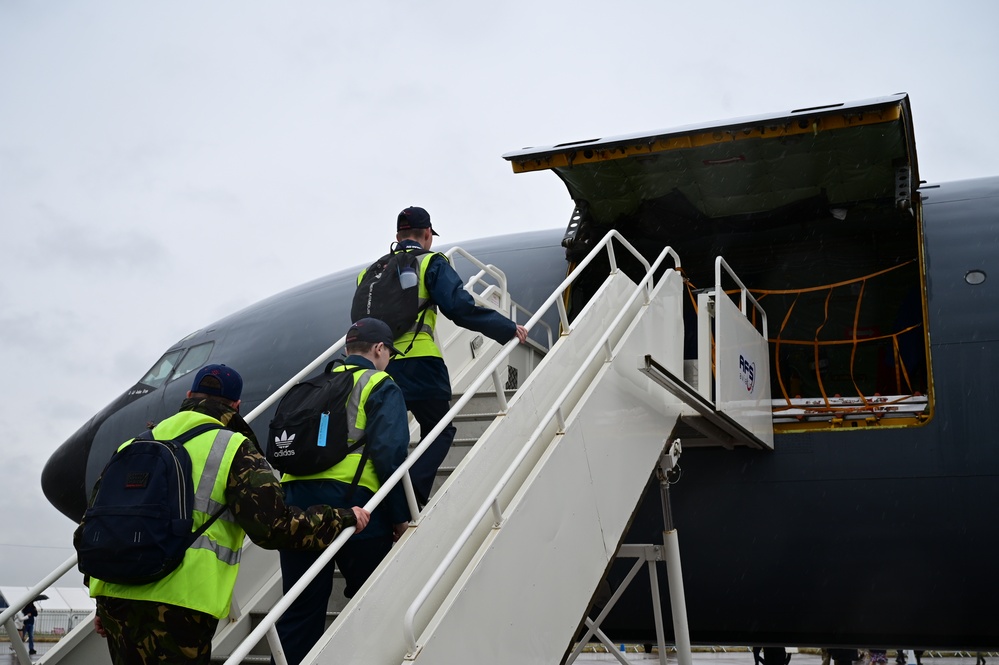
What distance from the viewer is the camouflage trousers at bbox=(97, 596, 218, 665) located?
2.89m

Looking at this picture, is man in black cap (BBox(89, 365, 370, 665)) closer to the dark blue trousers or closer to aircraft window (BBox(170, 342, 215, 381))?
the dark blue trousers

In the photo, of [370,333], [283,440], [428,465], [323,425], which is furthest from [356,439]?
[428,465]

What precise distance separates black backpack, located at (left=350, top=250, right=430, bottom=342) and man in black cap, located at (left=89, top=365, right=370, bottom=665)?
4.42 ft

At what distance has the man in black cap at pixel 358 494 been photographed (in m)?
3.44

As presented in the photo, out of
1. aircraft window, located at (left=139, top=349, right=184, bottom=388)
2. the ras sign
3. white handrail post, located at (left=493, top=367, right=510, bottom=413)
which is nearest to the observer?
white handrail post, located at (left=493, top=367, right=510, bottom=413)

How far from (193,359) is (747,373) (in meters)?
6.27

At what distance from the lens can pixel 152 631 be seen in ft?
9.50

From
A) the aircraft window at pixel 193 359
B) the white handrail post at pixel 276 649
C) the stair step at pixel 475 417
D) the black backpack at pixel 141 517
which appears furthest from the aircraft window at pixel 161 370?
the white handrail post at pixel 276 649

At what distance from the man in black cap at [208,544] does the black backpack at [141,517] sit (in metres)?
0.05

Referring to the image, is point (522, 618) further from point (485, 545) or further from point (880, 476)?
point (880, 476)

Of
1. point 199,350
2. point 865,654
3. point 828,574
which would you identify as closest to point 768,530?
point 828,574

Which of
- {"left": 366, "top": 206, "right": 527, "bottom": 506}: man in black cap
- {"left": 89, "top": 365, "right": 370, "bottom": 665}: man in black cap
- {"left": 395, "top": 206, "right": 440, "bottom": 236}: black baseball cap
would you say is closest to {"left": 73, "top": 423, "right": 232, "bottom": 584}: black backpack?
{"left": 89, "top": 365, "right": 370, "bottom": 665}: man in black cap

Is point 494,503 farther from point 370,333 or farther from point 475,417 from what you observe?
point 475,417

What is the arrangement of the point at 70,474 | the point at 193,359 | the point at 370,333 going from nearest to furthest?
the point at 370,333 → the point at 70,474 → the point at 193,359
